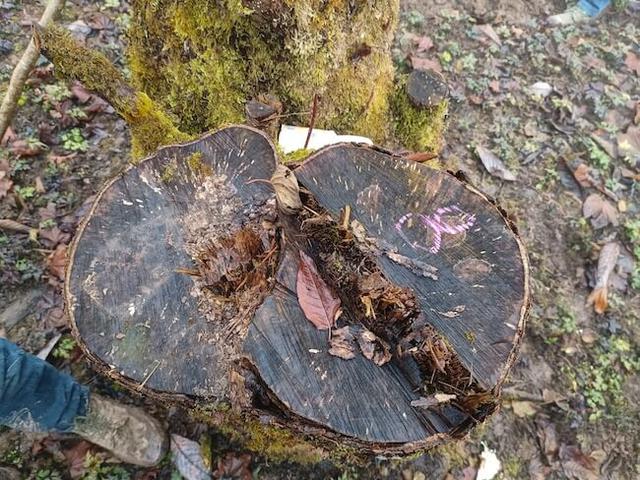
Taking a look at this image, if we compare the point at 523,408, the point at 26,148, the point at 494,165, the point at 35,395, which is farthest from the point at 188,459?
the point at 494,165

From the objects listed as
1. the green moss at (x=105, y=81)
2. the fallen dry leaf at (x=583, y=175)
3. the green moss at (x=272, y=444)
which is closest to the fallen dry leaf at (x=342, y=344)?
the green moss at (x=272, y=444)

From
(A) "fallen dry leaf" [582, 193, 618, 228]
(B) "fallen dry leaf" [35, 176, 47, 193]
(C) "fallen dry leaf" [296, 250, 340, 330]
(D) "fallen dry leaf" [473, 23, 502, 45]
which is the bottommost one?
(B) "fallen dry leaf" [35, 176, 47, 193]

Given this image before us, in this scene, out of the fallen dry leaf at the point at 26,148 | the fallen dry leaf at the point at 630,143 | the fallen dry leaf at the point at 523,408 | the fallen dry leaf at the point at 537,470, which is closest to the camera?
the fallen dry leaf at the point at 537,470

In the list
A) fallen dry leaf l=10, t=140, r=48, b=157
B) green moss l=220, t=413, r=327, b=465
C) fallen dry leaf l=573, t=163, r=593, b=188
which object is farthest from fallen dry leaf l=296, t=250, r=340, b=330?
fallen dry leaf l=573, t=163, r=593, b=188

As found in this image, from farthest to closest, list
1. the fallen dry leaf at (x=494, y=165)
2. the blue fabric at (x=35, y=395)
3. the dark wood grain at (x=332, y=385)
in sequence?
the fallen dry leaf at (x=494, y=165)
the blue fabric at (x=35, y=395)
the dark wood grain at (x=332, y=385)

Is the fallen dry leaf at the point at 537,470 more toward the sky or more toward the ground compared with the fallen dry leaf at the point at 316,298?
more toward the ground

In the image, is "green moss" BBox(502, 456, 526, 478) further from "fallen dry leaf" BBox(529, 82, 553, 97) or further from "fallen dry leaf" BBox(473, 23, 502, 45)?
"fallen dry leaf" BBox(473, 23, 502, 45)

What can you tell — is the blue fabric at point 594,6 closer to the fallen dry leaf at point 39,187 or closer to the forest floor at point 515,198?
the forest floor at point 515,198
